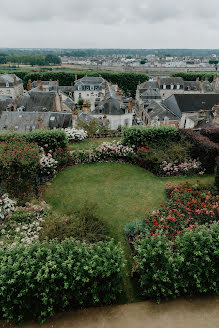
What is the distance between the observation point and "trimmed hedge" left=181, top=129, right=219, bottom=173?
14.0 metres

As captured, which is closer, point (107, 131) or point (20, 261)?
point (20, 261)

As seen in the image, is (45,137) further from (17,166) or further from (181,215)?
(181,215)

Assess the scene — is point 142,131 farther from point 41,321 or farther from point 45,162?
point 41,321

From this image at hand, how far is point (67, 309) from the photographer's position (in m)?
6.77

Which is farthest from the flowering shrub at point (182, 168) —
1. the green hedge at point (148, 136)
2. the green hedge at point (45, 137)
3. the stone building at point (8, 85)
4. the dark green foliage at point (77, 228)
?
the stone building at point (8, 85)

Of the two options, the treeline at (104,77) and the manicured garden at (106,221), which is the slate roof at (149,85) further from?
the manicured garden at (106,221)

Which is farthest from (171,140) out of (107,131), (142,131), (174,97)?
(174,97)

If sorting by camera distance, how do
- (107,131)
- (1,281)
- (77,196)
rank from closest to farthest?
(1,281)
(77,196)
(107,131)

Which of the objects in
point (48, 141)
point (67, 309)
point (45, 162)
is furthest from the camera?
point (48, 141)

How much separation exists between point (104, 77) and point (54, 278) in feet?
261

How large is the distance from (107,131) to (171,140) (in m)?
6.81

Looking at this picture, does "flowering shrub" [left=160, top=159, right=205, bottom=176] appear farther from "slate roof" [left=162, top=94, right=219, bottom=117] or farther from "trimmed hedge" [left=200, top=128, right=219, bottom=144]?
"slate roof" [left=162, top=94, right=219, bottom=117]

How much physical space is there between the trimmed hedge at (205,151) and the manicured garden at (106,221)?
66 millimetres

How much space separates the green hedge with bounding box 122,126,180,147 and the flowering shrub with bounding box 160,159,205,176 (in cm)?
228
